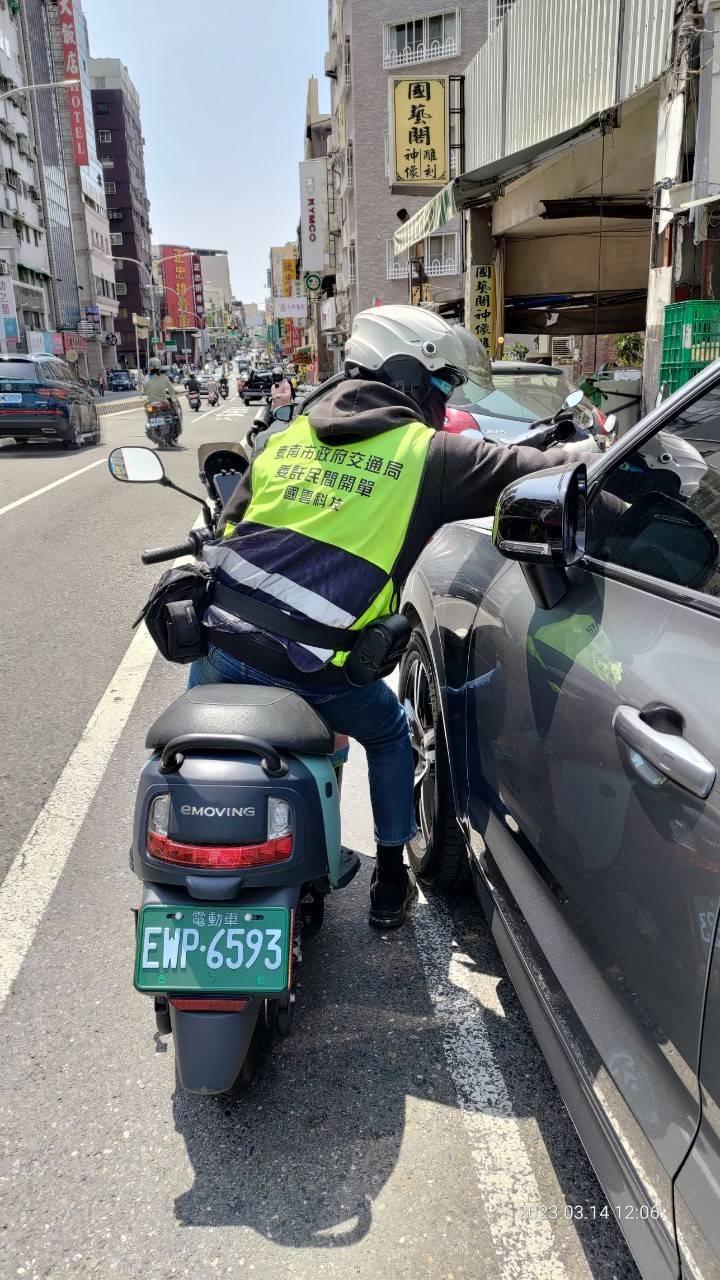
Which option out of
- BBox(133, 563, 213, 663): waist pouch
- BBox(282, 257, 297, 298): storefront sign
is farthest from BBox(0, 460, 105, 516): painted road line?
BBox(282, 257, 297, 298): storefront sign

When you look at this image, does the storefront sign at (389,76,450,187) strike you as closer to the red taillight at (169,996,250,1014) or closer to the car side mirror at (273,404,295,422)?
the car side mirror at (273,404,295,422)

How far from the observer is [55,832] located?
11.9 ft

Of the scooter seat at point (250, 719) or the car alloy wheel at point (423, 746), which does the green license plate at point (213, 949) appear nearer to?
the scooter seat at point (250, 719)

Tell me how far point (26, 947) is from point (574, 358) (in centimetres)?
2385

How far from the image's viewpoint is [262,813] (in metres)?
2.02

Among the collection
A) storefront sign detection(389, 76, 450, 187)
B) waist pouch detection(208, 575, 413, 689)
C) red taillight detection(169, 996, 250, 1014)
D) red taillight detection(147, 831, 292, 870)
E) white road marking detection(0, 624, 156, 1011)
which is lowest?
white road marking detection(0, 624, 156, 1011)

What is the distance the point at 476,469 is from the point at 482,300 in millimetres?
14900

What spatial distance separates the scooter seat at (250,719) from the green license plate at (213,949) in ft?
1.18

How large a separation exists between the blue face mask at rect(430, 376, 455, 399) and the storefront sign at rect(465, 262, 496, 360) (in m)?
14.2

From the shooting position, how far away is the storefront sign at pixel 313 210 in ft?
197

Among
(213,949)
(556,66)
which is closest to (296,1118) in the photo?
(213,949)

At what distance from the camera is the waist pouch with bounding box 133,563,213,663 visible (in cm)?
246

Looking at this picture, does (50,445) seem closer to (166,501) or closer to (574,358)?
(166,501)

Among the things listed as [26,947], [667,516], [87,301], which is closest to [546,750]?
[667,516]
